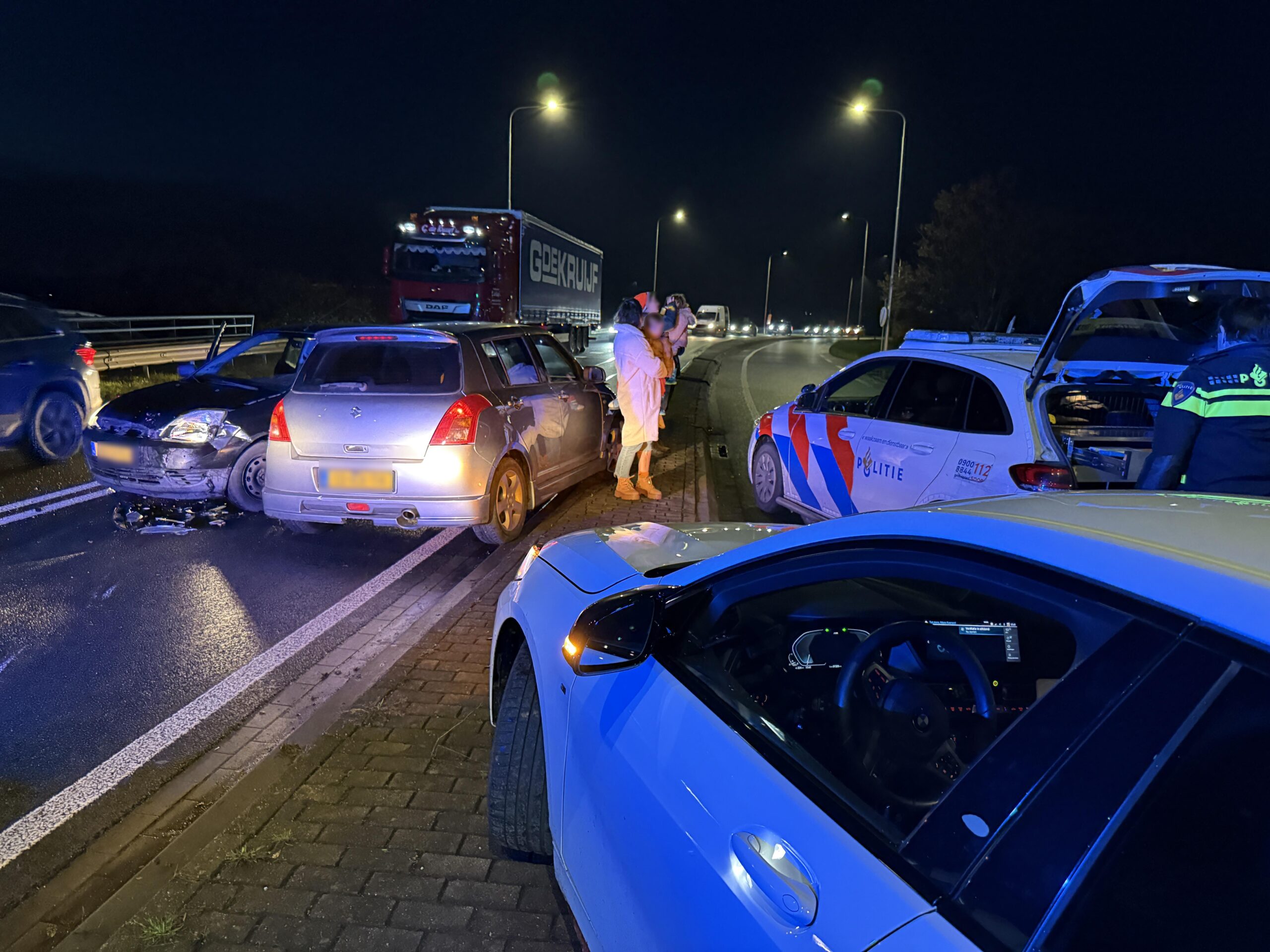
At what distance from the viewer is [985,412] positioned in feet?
16.7

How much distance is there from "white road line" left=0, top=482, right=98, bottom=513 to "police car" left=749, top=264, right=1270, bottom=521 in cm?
660

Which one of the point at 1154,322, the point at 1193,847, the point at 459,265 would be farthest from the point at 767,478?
the point at 459,265

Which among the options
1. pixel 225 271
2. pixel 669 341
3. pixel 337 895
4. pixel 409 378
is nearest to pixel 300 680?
pixel 337 895

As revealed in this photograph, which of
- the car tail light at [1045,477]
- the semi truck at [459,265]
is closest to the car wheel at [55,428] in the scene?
the car tail light at [1045,477]

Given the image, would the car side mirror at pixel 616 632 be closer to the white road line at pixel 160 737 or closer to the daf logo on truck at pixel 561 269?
the white road line at pixel 160 737

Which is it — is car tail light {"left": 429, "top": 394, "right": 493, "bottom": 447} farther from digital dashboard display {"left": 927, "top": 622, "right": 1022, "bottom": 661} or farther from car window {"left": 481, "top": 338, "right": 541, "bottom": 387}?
digital dashboard display {"left": 927, "top": 622, "right": 1022, "bottom": 661}

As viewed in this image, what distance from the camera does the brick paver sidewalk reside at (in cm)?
257

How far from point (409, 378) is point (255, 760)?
341 cm

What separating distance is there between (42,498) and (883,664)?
26.9ft

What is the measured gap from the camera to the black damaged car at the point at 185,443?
674 centimetres

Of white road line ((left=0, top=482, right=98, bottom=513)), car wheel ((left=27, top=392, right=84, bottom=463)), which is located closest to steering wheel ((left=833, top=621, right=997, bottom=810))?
white road line ((left=0, top=482, right=98, bottom=513))

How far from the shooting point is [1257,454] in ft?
12.8

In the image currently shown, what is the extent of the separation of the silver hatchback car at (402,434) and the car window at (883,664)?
3.83 meters

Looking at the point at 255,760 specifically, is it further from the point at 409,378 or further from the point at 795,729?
the point at 409,378
